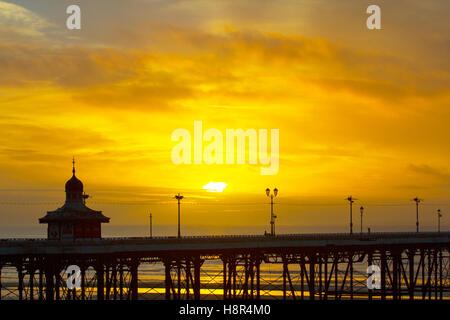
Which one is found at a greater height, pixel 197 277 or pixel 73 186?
pixel 73 186

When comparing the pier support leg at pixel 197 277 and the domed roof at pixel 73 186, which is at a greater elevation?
the domed roof at pixel 73 186

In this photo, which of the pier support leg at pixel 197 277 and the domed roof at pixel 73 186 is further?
the domed roof at pixel 73 186

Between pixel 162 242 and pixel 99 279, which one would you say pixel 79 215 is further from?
pixel 99 279

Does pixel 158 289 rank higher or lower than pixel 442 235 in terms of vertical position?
lower

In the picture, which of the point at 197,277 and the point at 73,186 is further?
the point at 73,186

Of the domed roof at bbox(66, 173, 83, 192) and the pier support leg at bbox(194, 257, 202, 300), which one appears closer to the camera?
the pier support leg at bbox(194, 257, 202, 300)

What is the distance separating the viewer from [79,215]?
352 ft

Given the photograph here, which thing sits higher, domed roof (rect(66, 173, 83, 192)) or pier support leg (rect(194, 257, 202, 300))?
domed roof (rect(66, 173, 83, 192))

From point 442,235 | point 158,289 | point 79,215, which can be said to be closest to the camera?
point 79,215
